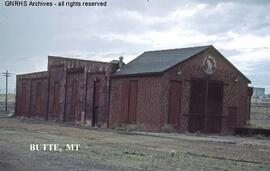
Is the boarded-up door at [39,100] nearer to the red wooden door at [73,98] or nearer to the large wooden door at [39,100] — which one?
the large wooden door at [39,100]

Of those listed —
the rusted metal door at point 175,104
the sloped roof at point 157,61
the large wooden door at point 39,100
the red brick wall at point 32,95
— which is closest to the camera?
the rusted metal door at point 175,104

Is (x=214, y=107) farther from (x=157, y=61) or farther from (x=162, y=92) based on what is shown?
(x=157, y=61)

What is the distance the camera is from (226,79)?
38.0 meters

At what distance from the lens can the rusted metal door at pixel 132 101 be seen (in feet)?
120

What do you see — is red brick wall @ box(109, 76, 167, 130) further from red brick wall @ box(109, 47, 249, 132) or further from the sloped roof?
the sloped roof

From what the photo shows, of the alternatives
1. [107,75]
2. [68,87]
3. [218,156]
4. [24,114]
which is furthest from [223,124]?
[24,114]

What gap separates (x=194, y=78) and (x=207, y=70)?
5.16ft

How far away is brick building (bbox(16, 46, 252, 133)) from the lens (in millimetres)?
34625

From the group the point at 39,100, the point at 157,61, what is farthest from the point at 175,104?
the point at 39,100

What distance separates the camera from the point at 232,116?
127ft

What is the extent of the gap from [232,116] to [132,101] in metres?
8.19

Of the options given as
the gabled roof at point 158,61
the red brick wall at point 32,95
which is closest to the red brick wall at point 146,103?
the gabled roof at point 158,61

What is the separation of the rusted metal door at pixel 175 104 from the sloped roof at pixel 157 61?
1.54 m

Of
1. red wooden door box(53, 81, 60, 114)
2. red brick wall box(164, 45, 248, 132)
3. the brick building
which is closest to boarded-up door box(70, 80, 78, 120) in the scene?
the brick building
